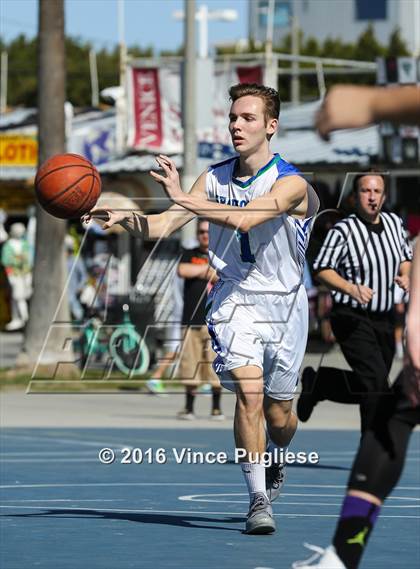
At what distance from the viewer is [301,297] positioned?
928cm

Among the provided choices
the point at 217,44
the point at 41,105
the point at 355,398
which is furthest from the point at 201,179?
the point at 217,44

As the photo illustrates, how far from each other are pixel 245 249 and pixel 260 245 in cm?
9

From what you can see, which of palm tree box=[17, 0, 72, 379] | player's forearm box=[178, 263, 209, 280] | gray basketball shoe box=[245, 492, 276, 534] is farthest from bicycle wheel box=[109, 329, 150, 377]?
gray basketball shoe box=[245, 492, 276, 534]

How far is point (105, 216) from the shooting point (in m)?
8.92

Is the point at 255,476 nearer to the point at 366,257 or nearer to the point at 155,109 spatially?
the point at 366,257

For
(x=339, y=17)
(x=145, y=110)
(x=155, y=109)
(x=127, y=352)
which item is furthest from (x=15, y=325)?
(x=339, y=17)

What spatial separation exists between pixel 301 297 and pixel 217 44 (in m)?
85.4

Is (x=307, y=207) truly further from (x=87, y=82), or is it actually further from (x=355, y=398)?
(x=87, y=82)

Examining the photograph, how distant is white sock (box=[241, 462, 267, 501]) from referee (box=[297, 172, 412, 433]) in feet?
8.02

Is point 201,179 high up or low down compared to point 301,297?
up

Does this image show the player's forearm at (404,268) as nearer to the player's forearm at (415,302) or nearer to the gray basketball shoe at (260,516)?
the gray basketball shoe at (260,516)

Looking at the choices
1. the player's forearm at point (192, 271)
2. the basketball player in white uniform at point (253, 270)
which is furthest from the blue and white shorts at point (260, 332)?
the player's forearm at point (192, 271)

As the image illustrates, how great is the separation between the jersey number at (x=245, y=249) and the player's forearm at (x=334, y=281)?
248 centimetres

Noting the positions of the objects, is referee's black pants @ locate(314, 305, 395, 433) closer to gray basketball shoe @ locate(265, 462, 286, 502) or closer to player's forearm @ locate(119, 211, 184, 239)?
gray basketball shoe @ locate(265, 462, 286, 502)
